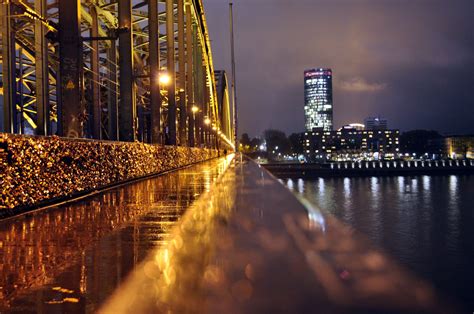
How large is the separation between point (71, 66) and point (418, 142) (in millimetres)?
167935

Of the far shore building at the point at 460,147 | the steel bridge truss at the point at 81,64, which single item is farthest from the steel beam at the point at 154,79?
the far shore building at the point at 460,147

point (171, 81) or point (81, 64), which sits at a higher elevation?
point (171, 81)


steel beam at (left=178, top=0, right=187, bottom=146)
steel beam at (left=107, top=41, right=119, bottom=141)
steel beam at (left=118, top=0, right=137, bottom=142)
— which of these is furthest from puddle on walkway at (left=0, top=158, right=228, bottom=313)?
steel beam at (left=178, top=0, right=187, bottom=146)

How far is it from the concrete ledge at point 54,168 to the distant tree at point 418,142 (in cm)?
16545

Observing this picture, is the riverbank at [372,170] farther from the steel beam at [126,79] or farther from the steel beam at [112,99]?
the steel beam at [126,79]

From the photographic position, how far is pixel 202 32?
175 feet

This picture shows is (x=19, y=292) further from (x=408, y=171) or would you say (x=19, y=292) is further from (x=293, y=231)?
(x=408, y=171)

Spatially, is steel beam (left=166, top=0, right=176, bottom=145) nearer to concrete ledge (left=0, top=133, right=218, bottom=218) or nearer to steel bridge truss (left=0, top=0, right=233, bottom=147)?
steel bridge truss (left=0, top=0, right=233, bottom=147)

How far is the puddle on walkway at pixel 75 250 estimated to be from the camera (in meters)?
3.57

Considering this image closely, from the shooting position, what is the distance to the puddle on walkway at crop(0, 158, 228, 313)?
3.57 metres

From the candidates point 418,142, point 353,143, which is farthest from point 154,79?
point 353,143

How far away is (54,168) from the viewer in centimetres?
955

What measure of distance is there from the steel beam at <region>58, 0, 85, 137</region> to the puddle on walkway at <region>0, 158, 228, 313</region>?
6406mm

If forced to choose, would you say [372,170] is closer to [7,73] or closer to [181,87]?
[181,87]
